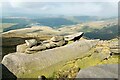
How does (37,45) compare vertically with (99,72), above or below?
above

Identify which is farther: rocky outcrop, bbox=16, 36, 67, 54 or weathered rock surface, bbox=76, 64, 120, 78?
rocky outcrop, bbox=16, 36, 67, 54

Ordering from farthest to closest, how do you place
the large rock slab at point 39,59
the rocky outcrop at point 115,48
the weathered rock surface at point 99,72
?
the rocky outcrop at point 115,48 → the large rock slab at point 39,59 → the weathered rock surface at point 99,72

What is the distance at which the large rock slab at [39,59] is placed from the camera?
3884 cm

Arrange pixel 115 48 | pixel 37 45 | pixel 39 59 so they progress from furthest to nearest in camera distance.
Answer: pixel 37 45
pixel 115 48
pixel 39 59

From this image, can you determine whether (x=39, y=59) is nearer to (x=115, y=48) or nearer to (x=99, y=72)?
(x=99, y=72)

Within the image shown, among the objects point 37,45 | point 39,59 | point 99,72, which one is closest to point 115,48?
point 99,72

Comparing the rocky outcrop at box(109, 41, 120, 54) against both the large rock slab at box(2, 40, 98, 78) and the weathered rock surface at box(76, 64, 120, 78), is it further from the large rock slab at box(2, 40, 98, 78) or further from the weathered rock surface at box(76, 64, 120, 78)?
Result: the weathered rock surface at box(76, 64, 120, 78)

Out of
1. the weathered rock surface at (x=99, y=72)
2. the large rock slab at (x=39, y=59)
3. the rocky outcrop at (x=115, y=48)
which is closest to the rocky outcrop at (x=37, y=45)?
the large rock slab at (x=39, y=59)

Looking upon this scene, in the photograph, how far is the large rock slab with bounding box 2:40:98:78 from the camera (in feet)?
127

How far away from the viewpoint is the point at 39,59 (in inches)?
1577

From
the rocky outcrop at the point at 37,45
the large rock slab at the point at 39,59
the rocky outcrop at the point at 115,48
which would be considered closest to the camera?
the large rock slab at the point at 39,59

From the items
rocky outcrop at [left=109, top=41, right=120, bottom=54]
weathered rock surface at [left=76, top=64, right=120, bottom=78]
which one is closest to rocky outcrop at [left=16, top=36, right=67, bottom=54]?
rocky outcrop at [left=109, top=41, right=120, bottom=54]

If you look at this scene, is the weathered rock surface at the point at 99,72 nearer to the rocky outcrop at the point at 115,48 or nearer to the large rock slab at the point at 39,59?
the rocky outcrop at the point at 115,48

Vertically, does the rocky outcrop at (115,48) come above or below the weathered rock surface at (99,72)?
above
